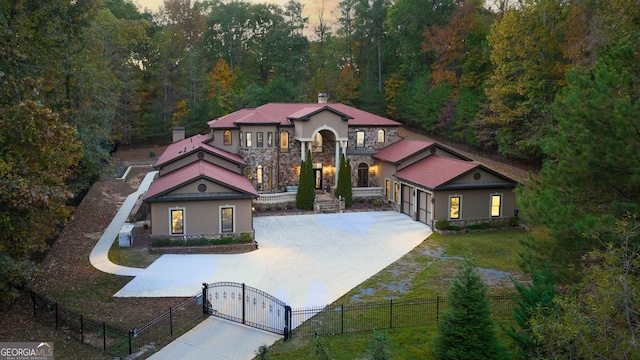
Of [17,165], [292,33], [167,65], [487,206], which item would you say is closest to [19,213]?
[17,165]

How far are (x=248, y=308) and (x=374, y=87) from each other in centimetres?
4696

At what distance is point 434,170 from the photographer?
2952 centimetres

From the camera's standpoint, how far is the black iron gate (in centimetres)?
1475

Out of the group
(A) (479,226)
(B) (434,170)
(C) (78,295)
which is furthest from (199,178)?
(A) (479,226)

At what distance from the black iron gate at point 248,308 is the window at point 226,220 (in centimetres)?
691

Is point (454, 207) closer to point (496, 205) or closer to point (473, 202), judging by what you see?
point (473, 202)

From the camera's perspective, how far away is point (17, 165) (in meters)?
13.0

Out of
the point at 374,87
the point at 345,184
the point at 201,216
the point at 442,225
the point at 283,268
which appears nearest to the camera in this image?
the point at 283,268

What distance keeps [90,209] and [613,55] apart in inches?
1209

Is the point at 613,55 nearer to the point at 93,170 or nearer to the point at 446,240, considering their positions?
the point at 446,240

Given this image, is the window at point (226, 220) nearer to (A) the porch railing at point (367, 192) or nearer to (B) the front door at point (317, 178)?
(A) the porch railing at point (367, 192)

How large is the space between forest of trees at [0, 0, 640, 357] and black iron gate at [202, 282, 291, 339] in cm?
559

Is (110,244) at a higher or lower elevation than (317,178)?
lower

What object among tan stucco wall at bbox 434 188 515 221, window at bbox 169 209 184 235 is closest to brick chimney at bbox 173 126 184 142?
window at bbox 169 209 184 235
